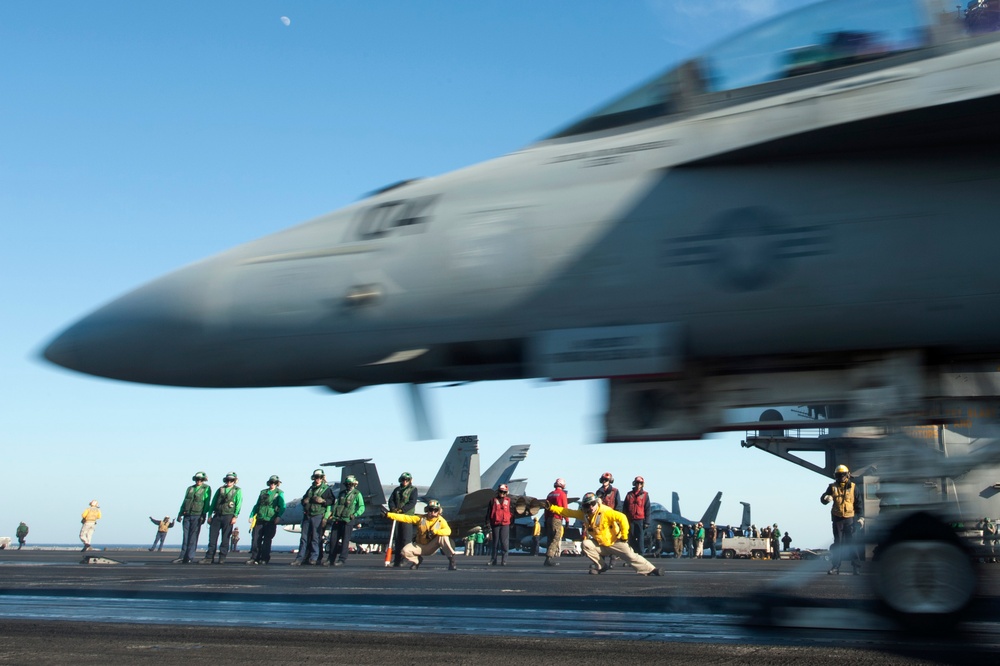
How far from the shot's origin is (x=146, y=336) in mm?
6176

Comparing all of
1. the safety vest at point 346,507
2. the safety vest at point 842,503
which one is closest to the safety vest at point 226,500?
the safety vest at point 346,507

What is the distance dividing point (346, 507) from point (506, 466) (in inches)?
Result: 896

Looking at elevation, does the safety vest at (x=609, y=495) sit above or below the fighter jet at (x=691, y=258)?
below

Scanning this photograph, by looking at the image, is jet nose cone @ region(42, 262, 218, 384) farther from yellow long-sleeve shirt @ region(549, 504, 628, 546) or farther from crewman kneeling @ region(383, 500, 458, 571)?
crewman kneeling @ region(383, 500, 458, 571)

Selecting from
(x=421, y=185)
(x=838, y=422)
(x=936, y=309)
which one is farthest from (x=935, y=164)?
(x=421, y=185)

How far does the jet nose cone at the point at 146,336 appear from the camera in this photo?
612 cm

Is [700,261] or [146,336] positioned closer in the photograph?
[700,261]

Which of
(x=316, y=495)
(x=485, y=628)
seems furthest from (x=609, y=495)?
(x=485, y=628)

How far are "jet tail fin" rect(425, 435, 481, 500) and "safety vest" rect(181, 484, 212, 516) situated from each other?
54.4 feet

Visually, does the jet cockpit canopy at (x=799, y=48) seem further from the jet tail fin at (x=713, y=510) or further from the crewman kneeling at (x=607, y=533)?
the jet tail fin at (x=713, y=510)

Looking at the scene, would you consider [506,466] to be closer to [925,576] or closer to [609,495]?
[609,495]

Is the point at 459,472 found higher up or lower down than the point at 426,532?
higher up

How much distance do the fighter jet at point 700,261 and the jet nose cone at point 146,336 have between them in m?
0.02

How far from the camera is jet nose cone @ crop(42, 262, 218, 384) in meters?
6.12
